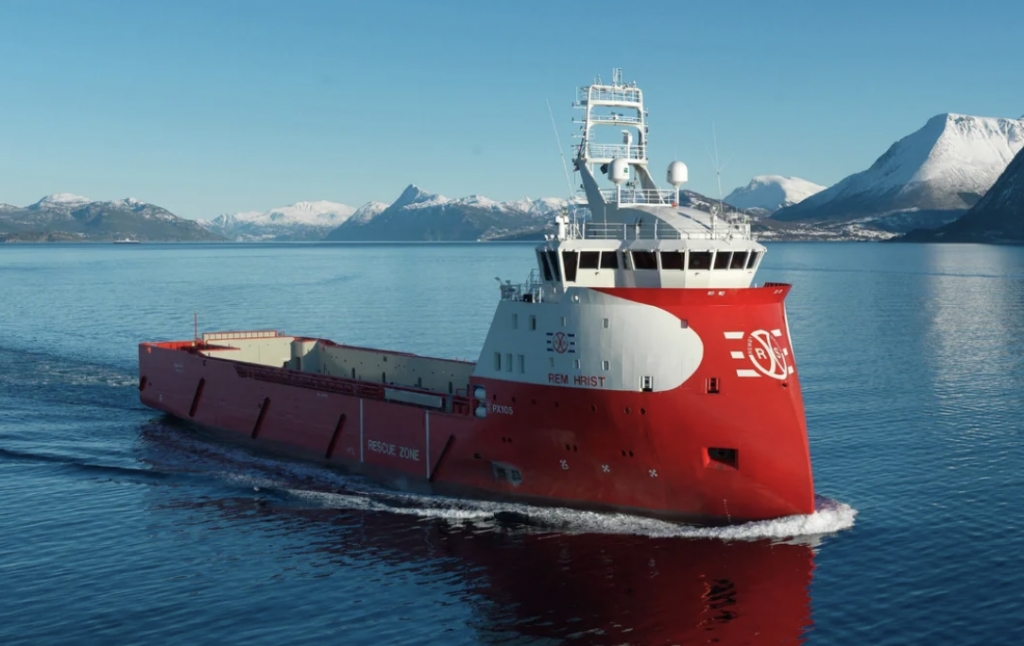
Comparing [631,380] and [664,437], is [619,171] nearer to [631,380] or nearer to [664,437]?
[631,380]

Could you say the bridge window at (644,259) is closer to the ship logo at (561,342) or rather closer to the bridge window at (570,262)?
the bridge window at (570,262)

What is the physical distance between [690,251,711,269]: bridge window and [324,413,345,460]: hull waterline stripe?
15617 millimetres

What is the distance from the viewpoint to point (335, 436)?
37.0 m

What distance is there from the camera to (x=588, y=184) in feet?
Answer: 104

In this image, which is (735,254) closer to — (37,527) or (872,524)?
(872,524)

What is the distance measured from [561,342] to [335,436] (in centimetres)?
1255

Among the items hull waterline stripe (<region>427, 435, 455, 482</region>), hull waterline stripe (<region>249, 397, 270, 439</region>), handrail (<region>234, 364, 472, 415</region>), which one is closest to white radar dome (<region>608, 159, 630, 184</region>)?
handrail (<region>234, 364, 472, 415</region>)

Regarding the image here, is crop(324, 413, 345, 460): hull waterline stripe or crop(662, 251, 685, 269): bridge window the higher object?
crop(662, 251, 685, 269): bridge window

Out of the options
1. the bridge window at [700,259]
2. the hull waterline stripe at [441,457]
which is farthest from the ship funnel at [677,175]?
the hull waterline stripe at [441,457]

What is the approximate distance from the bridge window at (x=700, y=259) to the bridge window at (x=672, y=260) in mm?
324

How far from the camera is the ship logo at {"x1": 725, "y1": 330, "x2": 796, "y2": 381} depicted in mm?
26516

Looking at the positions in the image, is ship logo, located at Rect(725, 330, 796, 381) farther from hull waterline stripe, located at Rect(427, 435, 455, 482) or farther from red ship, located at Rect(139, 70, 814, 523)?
hull waterline stripe, located at Rect(427, 435, 455, 482)

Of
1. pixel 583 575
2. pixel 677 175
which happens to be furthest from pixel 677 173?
pixel 583 575

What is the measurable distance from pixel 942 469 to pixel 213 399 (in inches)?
1207
